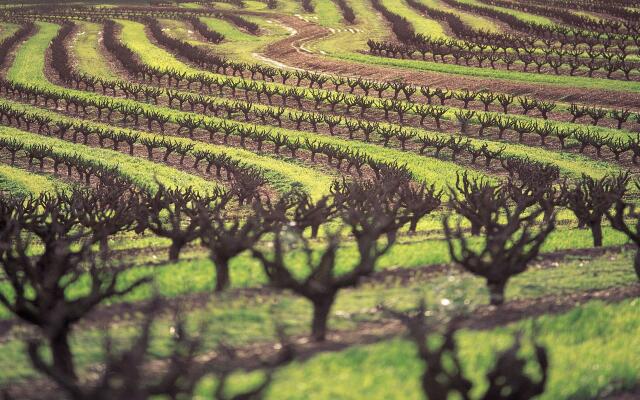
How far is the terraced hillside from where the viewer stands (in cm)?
1498

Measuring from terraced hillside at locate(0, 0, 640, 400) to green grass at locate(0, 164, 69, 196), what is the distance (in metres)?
0.26

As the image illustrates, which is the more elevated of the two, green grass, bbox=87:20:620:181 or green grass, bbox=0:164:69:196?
green grass, bbox=87:20:620:181

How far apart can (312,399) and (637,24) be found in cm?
9399

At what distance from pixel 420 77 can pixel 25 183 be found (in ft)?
132

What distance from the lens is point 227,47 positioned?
3890 inches

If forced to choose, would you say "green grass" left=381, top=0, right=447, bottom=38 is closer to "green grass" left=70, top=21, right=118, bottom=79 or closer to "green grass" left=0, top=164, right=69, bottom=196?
"green grass" left=70, top=21, right=118, bottom=79

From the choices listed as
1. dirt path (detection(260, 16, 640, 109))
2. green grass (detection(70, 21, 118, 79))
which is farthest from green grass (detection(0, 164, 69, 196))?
dirt path (detection(260, 16, 640, 109))

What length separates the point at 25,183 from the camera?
44375 mm

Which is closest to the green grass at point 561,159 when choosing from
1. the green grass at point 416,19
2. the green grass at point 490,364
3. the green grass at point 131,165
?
the green grass at point 131,165

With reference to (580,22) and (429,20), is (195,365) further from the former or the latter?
(429,20)

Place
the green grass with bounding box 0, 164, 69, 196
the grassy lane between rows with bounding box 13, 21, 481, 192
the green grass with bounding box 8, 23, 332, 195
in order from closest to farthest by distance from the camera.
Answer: the green grass with bounding box 0, 164, 69, 196, the green grass with bounding box 8, 23, 332, 195, the grassy lane between rows with bounding box 13, 21, 481, 192

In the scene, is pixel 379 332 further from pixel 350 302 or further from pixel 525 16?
pixel 525 16

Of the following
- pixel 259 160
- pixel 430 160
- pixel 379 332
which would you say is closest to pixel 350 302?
pixel 379 332

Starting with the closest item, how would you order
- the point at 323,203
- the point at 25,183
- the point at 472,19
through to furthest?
the point at 323,203
the point at 25,183
the point at 472,19
